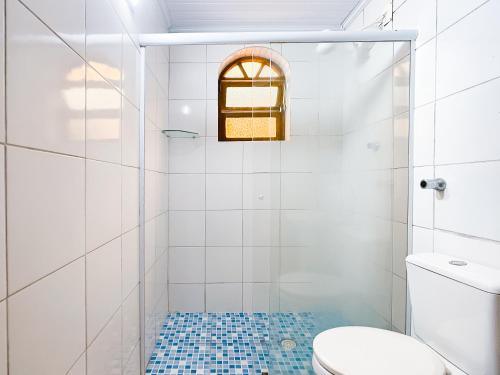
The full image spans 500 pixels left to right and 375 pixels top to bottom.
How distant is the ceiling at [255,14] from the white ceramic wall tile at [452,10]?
94 cm

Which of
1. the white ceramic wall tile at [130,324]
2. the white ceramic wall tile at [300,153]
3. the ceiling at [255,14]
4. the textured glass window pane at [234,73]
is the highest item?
the ceiling at [255,14]

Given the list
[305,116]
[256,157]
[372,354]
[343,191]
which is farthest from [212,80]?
[372,354]

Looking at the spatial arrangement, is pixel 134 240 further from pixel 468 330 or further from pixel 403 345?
pixel 468 330

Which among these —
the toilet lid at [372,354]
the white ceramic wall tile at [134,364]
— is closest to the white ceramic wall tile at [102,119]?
the white ceramic wall tile at [134,364]

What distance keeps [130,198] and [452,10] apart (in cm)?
148

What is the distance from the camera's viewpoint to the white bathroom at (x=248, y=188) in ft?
2.11

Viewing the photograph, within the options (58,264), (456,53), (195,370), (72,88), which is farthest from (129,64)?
(195,370)

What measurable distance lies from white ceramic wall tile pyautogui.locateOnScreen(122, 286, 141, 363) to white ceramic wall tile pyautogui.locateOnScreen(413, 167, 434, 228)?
1.33 meters

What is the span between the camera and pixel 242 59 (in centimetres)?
236

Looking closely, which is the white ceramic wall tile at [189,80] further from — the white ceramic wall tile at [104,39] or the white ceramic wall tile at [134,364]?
the white ceramic wall tile at [134,364]

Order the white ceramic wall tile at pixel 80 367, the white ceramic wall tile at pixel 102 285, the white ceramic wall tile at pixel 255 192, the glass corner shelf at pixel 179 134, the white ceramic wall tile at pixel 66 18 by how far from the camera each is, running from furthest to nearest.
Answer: the white ceramic wall tile at pixel 255 192 < the glass corner shelf at pixel 179 134 < the white ceramic wall tile at pixel 102 285 < the white ceramic wall tile at pixel 80 367 < the white ceramic wall tile at pixel 66 18

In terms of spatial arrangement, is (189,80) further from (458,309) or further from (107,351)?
(458,309)

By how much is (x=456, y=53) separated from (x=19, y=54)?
51.9 inches

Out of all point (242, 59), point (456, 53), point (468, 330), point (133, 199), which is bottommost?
point (468, 330)
